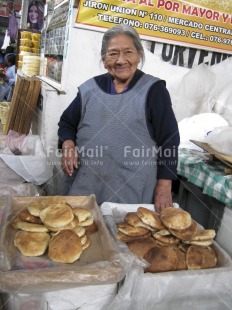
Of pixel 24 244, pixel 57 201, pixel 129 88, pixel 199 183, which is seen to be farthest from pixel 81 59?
pixel 24 244

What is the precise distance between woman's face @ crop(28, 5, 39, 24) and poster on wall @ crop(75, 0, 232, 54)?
4742 mm

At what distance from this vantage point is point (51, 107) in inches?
143

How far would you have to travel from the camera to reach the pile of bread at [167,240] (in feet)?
3.83

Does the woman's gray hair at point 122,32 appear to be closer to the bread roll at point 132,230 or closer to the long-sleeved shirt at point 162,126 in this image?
the long-sleeved shirt at point 162,126

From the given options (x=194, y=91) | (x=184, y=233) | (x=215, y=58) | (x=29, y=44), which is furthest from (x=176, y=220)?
(x=29, y=44)

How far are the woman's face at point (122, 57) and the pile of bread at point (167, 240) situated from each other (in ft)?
3.05

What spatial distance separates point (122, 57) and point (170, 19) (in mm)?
1942

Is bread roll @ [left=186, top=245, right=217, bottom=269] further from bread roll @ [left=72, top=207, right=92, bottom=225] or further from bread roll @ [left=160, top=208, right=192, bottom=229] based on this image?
bread roll @ [left=72, top=207, right=92, bottom=225]

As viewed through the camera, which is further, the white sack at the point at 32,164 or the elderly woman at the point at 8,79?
the elderly woman at the point at 8,79

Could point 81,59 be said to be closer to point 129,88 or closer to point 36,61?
point 129,88

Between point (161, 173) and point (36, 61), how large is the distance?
175 inches

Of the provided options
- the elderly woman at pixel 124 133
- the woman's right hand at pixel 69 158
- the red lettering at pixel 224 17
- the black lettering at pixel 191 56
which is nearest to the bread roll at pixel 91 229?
the elderly woman at pixel 124 133

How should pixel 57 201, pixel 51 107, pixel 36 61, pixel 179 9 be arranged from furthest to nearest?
pixel 36 61
pixel 51 107
pixel 179 9
pixel 57 201

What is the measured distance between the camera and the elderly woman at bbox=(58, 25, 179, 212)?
1869mm
